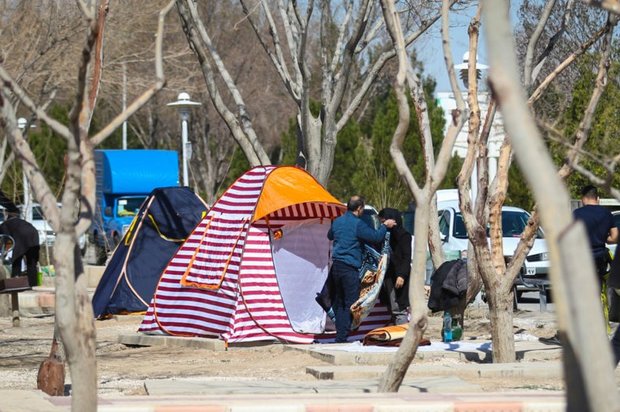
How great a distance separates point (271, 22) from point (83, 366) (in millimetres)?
11500

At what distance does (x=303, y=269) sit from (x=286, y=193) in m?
1.00

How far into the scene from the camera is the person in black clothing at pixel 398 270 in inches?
551

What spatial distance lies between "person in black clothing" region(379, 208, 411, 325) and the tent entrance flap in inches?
34.6

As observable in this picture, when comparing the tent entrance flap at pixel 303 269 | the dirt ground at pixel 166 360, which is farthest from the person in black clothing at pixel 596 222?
the tent entrance flap at pixel 303 269

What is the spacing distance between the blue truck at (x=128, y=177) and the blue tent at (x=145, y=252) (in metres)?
14.8

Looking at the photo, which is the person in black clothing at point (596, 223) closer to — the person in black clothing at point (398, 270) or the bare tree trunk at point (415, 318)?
the person in black clothing at point (398, 270)

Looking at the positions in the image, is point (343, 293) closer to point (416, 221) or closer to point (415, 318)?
point (416, 221)

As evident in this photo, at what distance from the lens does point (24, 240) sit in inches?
710

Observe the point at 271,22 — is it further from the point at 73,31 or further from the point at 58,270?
the point at 58,270

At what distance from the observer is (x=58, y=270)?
704 cm

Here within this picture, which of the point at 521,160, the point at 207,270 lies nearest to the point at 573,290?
the point at 521,160

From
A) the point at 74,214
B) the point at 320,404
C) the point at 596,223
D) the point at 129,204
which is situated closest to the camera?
the point at 74,214

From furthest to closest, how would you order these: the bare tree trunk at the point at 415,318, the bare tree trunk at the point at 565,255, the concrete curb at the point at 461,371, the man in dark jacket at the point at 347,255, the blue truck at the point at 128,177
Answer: the blue truck at the point at 128,177
the man in dark jacket at the point at 347,255
the concrete curb at the point at 461,371
the bare tree trunk at the point at 415,318
the bare tree trunk at the point at 565,255

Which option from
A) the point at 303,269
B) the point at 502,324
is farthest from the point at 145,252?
the point at 502,324
